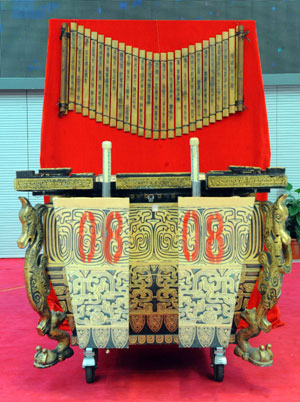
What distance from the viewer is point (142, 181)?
2586 mm

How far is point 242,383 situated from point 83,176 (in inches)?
53.4

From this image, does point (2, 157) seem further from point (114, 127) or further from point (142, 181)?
point (142, 181)

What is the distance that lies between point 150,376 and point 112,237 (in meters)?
0.86

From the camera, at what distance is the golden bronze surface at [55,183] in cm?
259

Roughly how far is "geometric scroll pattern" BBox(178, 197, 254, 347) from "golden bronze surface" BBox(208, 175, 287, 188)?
8 centimetres

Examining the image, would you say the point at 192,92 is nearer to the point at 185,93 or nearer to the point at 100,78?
the point at 185,93

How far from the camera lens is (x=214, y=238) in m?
2.59

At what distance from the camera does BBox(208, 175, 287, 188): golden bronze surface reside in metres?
2.59

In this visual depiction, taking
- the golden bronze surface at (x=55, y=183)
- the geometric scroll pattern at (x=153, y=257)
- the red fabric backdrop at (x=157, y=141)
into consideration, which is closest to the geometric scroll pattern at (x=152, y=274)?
the geometric scroll pattern at (x=153, y=257)

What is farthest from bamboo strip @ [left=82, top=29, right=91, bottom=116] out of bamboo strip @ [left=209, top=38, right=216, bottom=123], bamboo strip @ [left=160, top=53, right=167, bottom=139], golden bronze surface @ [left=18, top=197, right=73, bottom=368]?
golden bronze surface @ [left=18, top=197, right=73, bottom=368]

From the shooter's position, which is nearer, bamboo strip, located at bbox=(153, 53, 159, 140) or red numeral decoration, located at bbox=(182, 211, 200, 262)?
red numeral decoration, located at bbox=(182, 211, 200, 262)

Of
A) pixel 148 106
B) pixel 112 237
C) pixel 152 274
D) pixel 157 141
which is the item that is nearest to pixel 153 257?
pixel 152 274

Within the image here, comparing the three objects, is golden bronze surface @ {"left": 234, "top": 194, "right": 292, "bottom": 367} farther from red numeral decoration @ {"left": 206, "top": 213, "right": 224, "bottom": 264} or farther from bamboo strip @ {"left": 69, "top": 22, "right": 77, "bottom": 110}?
bamboo strip @ {"left": 69, "top": 22, "right": 77, "bottom": 110}

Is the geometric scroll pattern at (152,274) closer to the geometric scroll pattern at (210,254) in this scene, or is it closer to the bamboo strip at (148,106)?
the geometric scroll pattern at (210,254)
